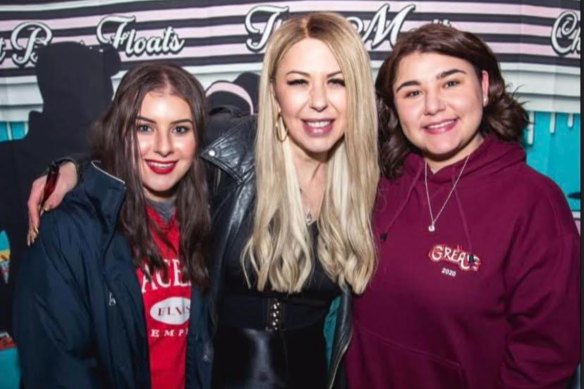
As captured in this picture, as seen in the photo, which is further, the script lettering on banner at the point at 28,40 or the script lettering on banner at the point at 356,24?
the script lettering on banner at the point at 28,40

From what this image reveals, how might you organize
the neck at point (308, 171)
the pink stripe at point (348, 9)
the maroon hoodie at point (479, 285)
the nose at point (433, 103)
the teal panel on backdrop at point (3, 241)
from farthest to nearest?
the teal panel on backdrop at point (3, 241) < the pink stripe at point (348, 9) < the neck at point (308, 171) < the nose at point (433, 103) < the maroon hoodie at point (479, 285)

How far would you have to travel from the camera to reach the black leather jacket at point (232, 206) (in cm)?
157

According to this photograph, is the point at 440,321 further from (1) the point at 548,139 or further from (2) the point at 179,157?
(1) the point at 548,139

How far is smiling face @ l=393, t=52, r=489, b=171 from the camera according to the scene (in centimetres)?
145

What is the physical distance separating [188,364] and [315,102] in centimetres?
88

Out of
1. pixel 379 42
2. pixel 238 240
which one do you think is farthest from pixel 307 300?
pixel 379 42

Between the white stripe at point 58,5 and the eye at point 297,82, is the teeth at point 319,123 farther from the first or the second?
the white stripe at point 58,5

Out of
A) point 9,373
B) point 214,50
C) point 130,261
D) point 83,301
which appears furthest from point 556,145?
point 9,373

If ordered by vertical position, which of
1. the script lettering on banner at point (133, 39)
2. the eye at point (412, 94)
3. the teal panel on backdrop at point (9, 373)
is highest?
the script lettering on banner at point (133, 39)

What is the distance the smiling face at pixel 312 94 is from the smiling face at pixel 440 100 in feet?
0.65

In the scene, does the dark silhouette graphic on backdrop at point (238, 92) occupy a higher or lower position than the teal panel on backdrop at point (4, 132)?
higher

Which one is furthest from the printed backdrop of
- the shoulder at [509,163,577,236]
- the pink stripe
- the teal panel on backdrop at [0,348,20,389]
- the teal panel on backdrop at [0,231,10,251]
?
the teal panel on backdrop at [0,348,20,389]

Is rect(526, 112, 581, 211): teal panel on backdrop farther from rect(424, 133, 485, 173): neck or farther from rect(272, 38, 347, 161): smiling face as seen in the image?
rect(272, 38, 347, 161): smiling face

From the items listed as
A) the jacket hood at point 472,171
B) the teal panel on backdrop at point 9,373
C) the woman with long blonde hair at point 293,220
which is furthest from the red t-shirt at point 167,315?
the teal panel on backdrop at point 9,373
